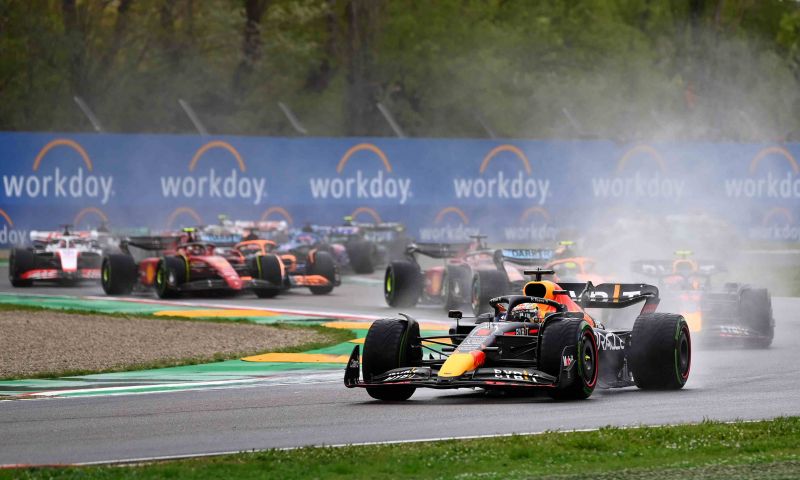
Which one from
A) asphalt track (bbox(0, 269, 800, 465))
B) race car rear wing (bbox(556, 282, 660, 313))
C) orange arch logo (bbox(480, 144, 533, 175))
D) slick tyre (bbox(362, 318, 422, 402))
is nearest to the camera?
asphalt track (bbox(0, 269, 800, 465))

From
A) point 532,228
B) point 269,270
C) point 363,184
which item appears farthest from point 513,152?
point 269,270

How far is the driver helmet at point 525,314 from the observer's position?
14.4m

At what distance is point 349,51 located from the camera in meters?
55.2

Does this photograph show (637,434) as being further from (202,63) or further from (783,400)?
(202,63)

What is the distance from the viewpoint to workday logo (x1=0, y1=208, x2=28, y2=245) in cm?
3841

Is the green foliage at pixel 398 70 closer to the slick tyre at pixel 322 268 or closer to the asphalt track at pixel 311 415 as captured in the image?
the slick tyre at pixel 322 268

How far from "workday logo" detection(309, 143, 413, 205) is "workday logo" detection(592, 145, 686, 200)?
6944 millimetres

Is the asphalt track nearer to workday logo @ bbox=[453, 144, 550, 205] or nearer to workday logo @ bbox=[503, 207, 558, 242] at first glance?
workday logo @ bbox=[503, 207, 558, 242]

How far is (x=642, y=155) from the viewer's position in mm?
47844

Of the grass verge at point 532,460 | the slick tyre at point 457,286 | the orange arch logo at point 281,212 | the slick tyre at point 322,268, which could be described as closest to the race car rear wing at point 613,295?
the grass verge at point 532,460

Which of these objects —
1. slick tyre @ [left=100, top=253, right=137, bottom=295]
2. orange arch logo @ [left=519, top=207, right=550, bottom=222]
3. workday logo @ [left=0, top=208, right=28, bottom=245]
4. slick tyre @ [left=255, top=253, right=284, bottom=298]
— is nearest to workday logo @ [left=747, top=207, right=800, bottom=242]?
orange arch logo @ [left=519, top=207, right=550, bottom=222]

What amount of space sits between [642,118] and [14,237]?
29.3m

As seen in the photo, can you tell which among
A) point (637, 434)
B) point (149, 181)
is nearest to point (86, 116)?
point (149, 181)

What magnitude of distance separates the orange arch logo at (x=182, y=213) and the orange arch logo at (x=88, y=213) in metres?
1.83
